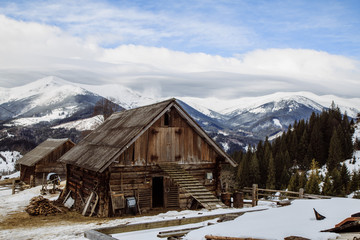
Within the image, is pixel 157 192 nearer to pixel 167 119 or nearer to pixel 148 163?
pixel 148 163

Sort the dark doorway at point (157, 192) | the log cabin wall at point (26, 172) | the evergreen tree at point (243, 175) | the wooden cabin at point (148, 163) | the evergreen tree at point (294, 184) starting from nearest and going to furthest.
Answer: the wooden cabin at point (148, 163), the dark doorway at point (157, 192), the log cabin wall at point (26, 172), the evergreen tree at point (294, 184), the evergreen tree at point (243, 175)

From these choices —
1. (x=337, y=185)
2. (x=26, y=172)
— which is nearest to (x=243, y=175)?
(x=337, y=185)

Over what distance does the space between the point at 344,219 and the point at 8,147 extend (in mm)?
175727

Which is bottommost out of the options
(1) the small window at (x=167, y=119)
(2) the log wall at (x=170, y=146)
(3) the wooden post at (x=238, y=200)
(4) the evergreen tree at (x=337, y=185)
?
(4) the evergreen tree at (x=337, y=185)

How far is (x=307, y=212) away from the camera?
7.91 m

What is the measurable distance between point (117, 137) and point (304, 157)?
129 meters

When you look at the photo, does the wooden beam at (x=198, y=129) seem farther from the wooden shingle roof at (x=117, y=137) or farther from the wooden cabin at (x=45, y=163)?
the wooden cabin at (x=45, y=163)

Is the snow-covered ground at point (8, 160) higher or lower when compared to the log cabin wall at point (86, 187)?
lower

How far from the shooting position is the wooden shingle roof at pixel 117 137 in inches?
768

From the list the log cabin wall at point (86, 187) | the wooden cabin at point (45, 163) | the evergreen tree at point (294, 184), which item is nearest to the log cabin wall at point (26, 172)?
the wooden cabin at point (45, 163)

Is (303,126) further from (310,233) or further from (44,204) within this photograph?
(310,233)

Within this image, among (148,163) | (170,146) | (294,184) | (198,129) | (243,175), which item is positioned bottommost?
(294,184)

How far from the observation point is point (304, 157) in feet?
454

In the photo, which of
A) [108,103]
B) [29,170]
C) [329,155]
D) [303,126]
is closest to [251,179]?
[329,155]
